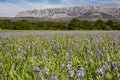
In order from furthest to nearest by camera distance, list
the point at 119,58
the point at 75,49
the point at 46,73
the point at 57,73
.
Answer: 1. the point at 75,49
2. the point at 119,58
3. the point at 57,73
4. the point at 46,73

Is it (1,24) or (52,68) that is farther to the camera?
(1,24)

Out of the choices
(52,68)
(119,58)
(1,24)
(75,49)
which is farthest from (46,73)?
(1,24)

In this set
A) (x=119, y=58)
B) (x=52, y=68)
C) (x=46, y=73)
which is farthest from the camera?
(x=119, y=58)

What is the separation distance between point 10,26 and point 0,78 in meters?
45.3

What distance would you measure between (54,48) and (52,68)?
2.28 m

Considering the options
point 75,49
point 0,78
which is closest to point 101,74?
point 0,78

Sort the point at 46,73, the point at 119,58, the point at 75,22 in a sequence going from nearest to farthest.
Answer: the point at 46,73 < the point at 119,58 < the point at 75,22

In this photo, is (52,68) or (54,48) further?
(54,48)

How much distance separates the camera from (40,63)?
11.3 ft

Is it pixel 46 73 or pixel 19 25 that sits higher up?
pixel 46 73

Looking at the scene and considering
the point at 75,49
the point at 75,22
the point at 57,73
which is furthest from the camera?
the point at 75,22

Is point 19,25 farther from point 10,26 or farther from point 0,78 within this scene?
point 0,78

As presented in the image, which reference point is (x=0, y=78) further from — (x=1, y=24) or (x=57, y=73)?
(x=1, y=24)

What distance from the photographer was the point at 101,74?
9.19 feet
